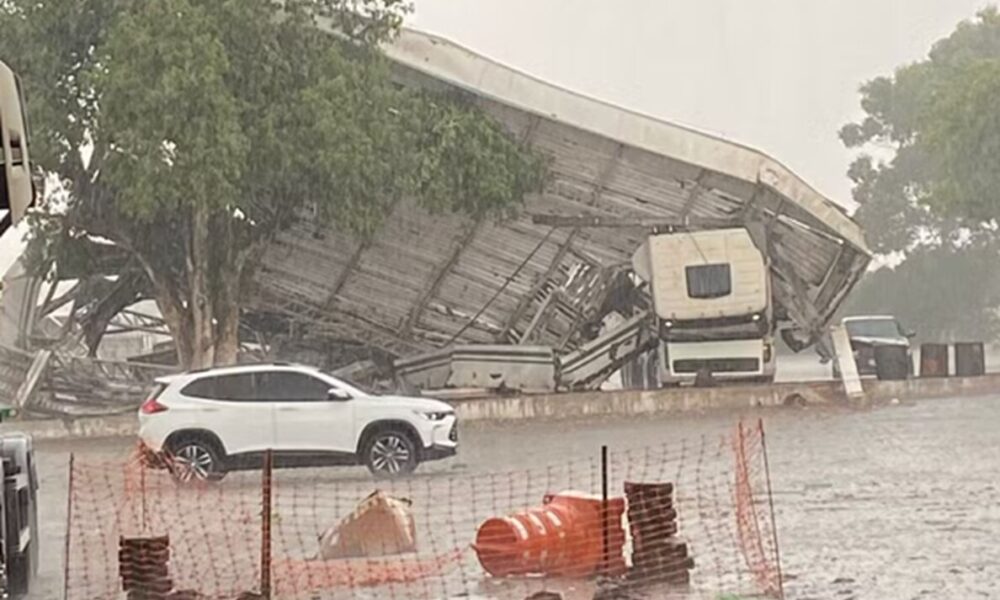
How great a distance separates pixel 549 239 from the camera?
134ft

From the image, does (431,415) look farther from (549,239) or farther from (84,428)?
(549,239)

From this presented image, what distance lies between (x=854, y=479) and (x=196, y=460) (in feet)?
27.5

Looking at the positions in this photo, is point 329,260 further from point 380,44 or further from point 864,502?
point 864,502

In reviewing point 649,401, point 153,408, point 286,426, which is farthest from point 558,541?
point 649,401

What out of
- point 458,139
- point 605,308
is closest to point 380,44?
point 458,139

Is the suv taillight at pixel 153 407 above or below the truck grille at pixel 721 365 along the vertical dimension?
below

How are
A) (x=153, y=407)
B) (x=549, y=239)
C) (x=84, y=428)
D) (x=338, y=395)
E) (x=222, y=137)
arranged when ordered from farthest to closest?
(x=549, y=239) → (x=84, y=428) → (x=222, y=137) → (x=338, y=395) → (x=153, y=407)

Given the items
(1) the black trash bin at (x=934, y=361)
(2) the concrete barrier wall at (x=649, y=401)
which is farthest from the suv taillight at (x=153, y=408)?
(1) the black trash bin at (x=934, y=361)

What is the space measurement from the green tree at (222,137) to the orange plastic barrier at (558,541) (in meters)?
20.7

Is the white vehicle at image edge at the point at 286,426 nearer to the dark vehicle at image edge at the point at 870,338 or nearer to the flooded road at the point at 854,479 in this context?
the flooded road at the point at 854,479

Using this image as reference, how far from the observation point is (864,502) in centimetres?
1877

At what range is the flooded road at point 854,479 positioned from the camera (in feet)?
45.1

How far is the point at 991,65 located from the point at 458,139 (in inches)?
680

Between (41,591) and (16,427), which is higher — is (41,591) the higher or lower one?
the lower one
